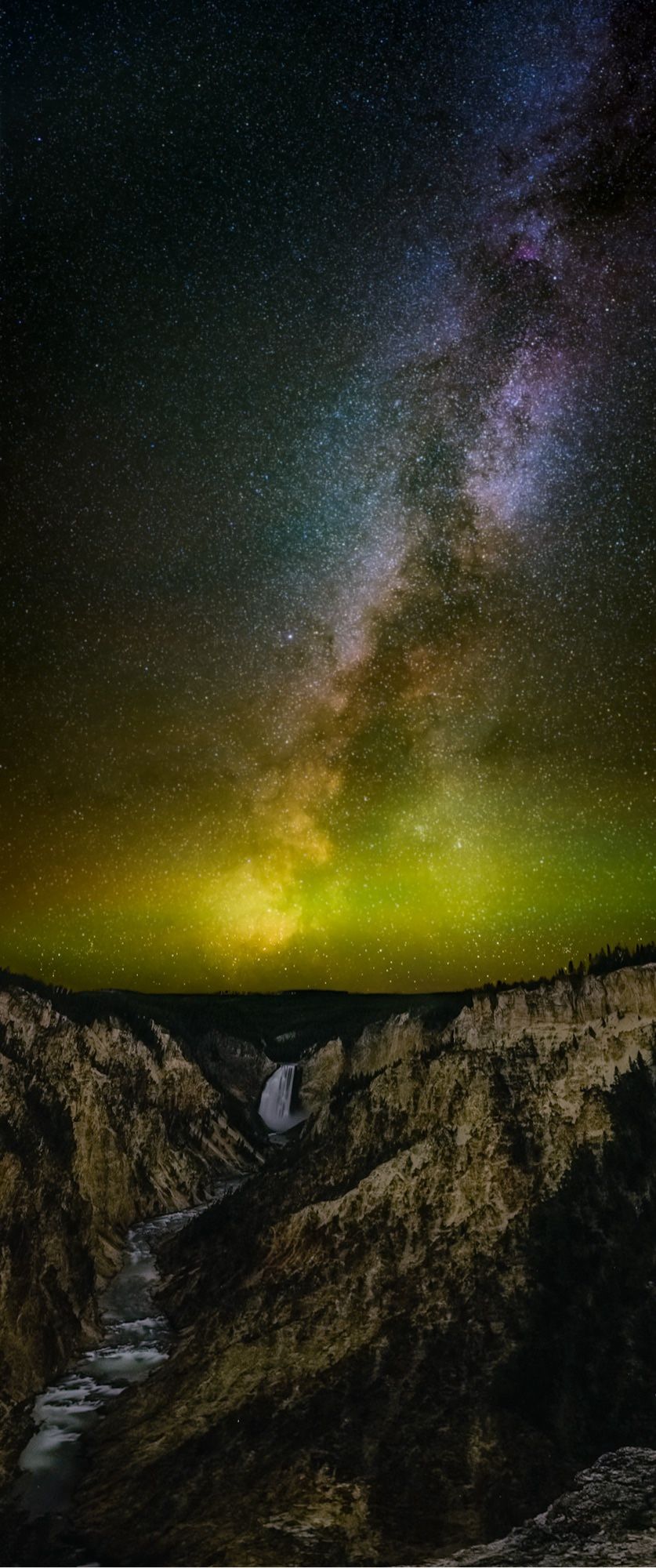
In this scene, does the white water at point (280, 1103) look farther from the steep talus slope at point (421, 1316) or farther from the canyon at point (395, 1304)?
the steep talus slope at point (421, 1316)

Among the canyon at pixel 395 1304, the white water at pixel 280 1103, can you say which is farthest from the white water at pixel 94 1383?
the white water at pixel 280 1103

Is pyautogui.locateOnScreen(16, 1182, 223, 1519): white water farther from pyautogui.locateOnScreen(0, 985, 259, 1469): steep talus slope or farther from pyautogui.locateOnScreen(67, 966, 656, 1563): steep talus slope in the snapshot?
pyautogui.locateOnScreen(67, 966, 656, 1563): steep talus slope

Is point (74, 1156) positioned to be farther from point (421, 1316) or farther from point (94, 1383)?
point (421, 1316)

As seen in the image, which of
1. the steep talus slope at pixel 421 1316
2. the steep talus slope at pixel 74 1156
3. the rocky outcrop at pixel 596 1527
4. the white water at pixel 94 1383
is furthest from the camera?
the steep talus slope at pixel 74 1156

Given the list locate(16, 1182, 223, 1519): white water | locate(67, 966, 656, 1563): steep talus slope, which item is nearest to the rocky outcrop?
locate(67, 966, 656, 1563): steep talus slope

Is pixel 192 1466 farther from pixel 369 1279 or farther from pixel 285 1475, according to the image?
pixel 369 1279
